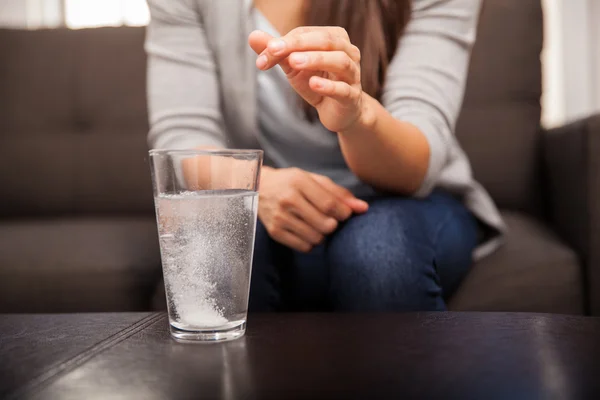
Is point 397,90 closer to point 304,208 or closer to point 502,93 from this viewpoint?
point 304,208

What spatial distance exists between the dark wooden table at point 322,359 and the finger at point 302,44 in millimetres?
207

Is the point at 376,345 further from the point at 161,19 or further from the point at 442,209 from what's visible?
the point at 161,19

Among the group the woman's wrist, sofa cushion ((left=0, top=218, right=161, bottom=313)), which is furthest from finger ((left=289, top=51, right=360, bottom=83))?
sofa cushion ((left=0, top=218, right=161, bottom=313))

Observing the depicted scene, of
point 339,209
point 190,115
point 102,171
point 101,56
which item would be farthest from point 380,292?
point 101,56

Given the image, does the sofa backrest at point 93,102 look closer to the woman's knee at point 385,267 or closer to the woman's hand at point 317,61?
the woman's knee at point 385,267

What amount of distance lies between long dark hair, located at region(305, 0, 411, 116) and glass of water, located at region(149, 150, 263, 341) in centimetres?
46

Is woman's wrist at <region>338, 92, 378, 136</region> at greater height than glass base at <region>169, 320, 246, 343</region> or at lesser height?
greater

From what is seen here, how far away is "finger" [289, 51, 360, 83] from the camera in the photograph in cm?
47

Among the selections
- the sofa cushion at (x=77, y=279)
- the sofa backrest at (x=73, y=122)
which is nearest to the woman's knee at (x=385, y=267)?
the sofa cushion at (x=77, y=279)

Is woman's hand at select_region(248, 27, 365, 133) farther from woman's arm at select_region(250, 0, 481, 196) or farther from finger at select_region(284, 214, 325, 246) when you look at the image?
finger at select_region(284, 214, 325, 246)

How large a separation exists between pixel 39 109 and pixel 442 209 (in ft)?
3.54

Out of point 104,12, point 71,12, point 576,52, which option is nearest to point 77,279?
point 104,12

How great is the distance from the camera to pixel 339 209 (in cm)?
71

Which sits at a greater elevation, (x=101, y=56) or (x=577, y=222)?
(x=101, y=56)
